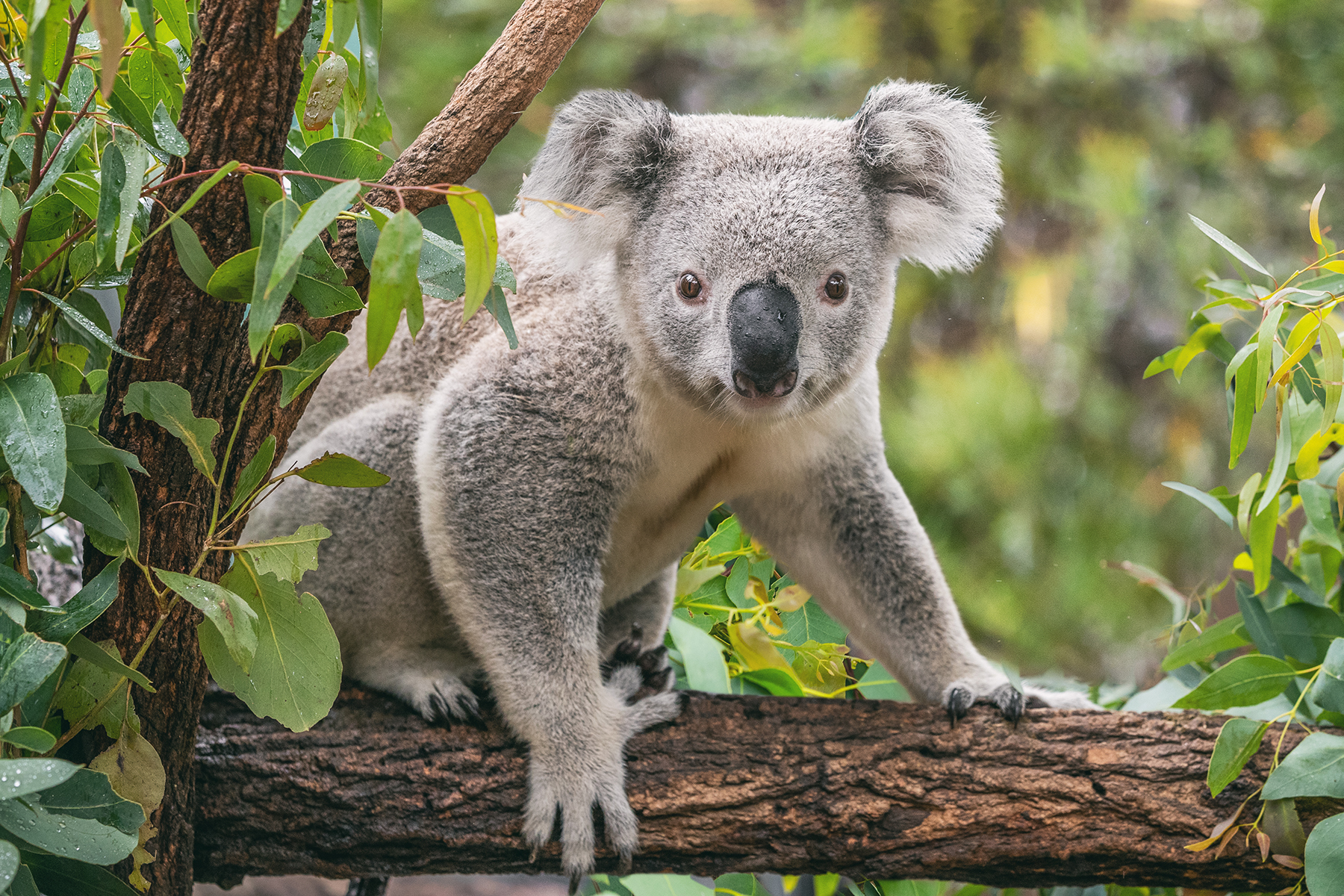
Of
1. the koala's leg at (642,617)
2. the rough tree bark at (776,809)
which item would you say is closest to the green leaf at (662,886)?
the rough tree bark at (776,809)

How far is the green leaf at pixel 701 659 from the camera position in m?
2.21

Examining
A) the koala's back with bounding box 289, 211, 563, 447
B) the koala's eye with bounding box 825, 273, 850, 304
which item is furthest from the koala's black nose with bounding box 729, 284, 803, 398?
the koala's back with bounding box 289, 211, 563, 447

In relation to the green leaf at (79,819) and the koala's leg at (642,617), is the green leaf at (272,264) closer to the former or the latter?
the green leaf at (79,819)

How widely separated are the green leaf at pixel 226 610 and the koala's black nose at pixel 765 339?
834 millimetres

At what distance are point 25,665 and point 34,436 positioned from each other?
0.73 ft

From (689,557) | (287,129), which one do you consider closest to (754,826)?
(689,557)

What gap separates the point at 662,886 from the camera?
74.3 inches

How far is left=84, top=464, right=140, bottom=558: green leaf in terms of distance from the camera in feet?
4.03

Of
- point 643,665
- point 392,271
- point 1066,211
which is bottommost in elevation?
point 643,665

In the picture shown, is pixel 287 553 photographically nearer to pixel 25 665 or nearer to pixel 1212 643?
pixel 25 665

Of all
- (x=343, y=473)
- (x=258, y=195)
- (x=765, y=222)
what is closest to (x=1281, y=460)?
(x=765, y=222)

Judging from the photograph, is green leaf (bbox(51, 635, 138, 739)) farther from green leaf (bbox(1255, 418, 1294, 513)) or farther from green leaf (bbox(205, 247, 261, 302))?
green leaf (bbox(1255, 418, 1294, 513))

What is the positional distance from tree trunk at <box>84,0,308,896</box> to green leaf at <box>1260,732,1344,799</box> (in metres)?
1.59

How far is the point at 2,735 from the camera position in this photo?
1018 millimetres
